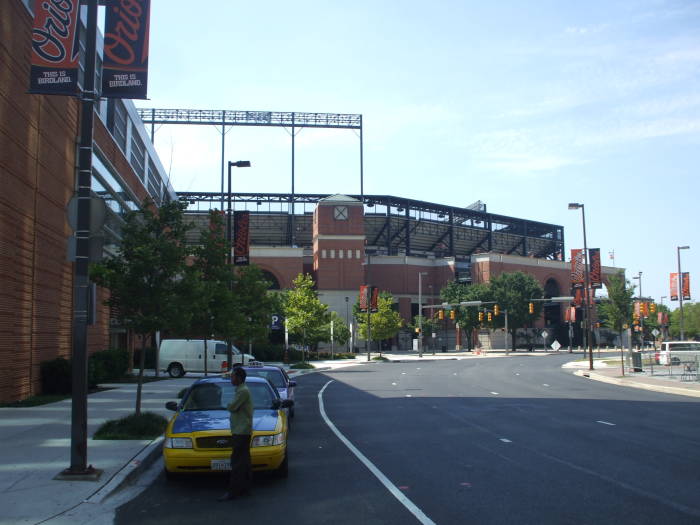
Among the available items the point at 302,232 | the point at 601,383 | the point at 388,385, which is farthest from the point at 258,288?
the point at 302,232

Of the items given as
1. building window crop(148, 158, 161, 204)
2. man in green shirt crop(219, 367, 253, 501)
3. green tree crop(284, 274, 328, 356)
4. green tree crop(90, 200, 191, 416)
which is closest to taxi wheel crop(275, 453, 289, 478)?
man in green shirt crop(219, 367, 253, 501)

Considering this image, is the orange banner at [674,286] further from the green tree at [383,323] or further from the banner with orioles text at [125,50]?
the banner with orioles text at [125,50]

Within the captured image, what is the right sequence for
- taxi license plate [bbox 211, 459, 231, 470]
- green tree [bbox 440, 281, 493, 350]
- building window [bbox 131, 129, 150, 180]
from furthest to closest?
green tree [bbox 440, 281, 493, 350]
building window [bbox 131, 129, 150, 180]
taxi license plate [bbox 211, 459, 231, 470]

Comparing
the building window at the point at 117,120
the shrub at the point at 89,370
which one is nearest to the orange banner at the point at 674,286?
the shrub at the point at 89,370

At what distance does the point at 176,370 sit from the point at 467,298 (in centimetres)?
5829

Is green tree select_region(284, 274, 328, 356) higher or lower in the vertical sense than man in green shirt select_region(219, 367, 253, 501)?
higher

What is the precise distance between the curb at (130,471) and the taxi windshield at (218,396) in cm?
115

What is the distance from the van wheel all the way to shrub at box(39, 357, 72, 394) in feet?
48.7

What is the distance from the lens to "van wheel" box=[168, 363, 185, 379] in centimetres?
3544

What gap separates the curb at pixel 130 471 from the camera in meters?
8.41

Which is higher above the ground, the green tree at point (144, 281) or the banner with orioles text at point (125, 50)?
the banner with orioles text at point (125, 50)

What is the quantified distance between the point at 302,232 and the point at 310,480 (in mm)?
90021

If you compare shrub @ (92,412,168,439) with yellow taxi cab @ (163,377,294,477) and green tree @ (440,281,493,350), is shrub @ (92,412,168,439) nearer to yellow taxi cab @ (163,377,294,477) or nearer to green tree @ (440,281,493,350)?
yellow taxi cab @ (163,377,294,477)

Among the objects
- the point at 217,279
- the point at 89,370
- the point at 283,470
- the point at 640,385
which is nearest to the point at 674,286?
the point at 640,385
